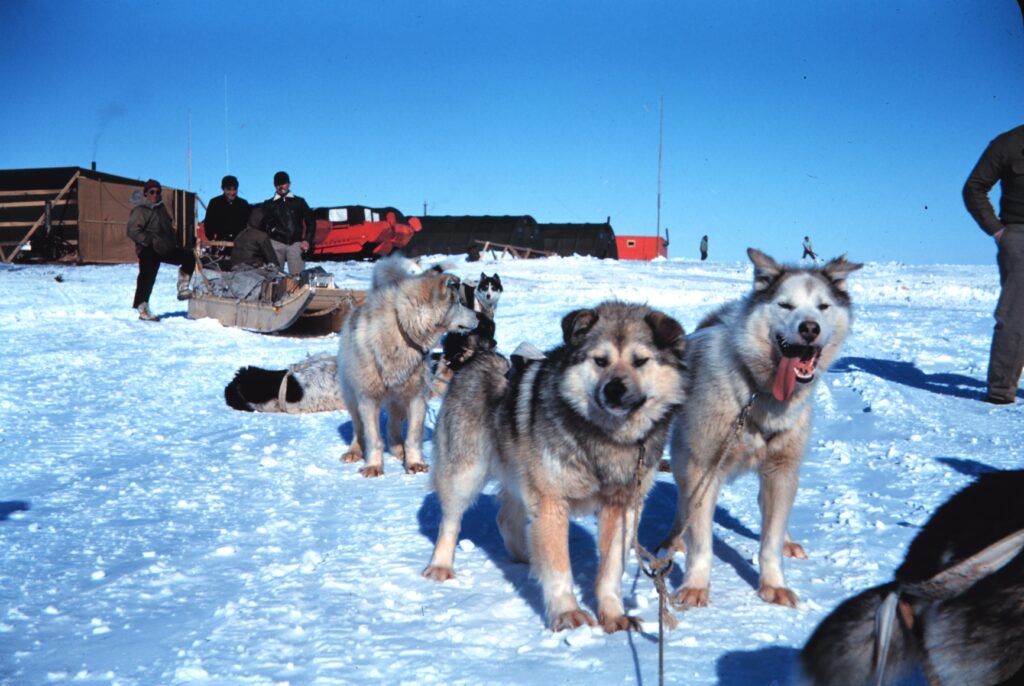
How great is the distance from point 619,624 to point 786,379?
3.61 feet

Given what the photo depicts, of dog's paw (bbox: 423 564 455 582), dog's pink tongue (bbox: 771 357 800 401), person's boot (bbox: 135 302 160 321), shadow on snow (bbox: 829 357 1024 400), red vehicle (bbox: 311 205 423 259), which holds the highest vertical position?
red vehicle (bbox: 311 205 423 259)

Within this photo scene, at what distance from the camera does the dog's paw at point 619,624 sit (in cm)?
271

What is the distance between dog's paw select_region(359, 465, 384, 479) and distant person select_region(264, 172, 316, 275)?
609 cm

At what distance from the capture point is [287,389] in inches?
280

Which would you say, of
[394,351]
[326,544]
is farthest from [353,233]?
[326,544]

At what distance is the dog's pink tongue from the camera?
3027 millimetres

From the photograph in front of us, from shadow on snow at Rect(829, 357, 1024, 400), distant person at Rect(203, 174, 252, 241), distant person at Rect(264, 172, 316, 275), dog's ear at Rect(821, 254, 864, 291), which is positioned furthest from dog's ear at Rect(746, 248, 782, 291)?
distant person at Rect(203, 174, 252, 241)

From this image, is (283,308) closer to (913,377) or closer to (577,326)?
(913,377)

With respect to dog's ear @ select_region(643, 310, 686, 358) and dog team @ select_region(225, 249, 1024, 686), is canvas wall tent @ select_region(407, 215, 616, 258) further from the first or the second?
dog's ear @ select_region(643, 310, 686, 358)

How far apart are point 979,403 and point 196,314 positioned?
9839 mm

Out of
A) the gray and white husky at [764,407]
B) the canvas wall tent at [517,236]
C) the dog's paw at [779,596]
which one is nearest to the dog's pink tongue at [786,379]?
the gray and white husky at [764,407]

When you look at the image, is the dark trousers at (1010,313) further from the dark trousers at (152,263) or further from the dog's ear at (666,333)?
the dark trousers at (152,263)

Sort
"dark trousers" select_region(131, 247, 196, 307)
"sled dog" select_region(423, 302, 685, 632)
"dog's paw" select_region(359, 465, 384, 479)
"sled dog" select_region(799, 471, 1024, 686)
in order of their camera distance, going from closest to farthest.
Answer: "sled dog" select_region(799, 471, 1024, 686) < "sled dog" select_region(423, 302, 685, 632) < "dog's paw" select_region(359, 465, 384, 479) < "dark trousers" select_region(131, 247, 196, 307)

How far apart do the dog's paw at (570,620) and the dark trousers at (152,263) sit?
1031 centimetres
